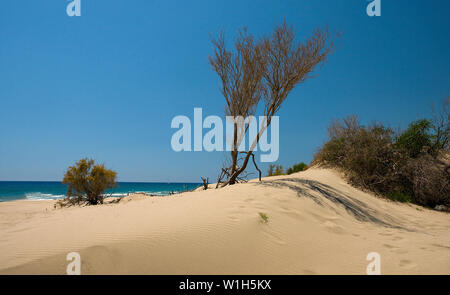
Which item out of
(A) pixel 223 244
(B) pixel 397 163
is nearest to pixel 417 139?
(B) pixel 397 163

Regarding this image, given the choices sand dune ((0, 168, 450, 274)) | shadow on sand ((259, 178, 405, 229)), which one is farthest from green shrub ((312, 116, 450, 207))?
sand dune ((0, 168, 450, 274))

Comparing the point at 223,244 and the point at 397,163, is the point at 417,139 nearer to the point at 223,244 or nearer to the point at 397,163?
the point at 397,163

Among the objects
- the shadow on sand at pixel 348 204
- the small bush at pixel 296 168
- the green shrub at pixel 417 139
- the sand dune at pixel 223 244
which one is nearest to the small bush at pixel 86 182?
the sand dune at pixel 223 244

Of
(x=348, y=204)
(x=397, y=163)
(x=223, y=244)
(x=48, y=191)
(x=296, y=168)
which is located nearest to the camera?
(x=223, y=244)

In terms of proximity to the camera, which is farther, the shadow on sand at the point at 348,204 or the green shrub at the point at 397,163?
the green shrub at the point at 397,163

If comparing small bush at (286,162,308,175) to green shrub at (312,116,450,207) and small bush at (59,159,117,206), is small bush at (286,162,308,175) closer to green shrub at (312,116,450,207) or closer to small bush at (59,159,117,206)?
green shrub at (312,116,450,207)

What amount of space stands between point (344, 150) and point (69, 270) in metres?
12.8

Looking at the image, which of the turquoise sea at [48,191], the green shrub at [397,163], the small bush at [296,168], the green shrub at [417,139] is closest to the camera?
the green shrub at [397,163]

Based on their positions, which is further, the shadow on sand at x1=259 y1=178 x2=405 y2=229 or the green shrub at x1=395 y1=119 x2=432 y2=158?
the green shrub at x1=395 y1=119 x2=432 y2=158

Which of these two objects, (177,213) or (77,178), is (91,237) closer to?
(177,213)

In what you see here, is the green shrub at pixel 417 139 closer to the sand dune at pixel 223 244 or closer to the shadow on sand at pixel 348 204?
the shadow on sand at pixel 348 204

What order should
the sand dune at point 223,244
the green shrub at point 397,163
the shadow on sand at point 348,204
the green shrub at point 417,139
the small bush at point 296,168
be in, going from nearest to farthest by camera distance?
the sand dune at point 223,244 → the shadow on sand at point 348,204 → the green shrub at point 397,163 → the green shrub at point 417,139 → the small bush at point 296,168

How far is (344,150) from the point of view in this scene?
12.0 metres
